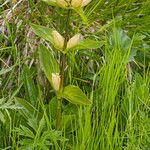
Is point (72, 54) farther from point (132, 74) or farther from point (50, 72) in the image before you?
point (132, 74)

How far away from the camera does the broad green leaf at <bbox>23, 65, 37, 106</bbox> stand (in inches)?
67.8

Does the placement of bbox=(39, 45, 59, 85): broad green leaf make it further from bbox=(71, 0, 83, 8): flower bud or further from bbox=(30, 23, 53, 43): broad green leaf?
bbox=(71, 0, 83, 8): flower bud

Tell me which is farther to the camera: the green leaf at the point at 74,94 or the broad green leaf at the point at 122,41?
the broad green leaf at the point at 122,41

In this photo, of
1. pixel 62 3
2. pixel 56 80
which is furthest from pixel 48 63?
pixel 62 3

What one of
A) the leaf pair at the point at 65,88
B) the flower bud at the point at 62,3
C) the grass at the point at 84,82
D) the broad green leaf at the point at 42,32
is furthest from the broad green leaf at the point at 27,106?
the flower bud at the point at 62,3

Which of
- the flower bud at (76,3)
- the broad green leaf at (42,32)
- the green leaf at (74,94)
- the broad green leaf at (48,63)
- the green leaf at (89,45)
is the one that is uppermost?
the flower bud at (76,3)

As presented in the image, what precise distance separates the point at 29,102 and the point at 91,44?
0.37 m

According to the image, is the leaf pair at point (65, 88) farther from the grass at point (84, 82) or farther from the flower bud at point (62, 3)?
the flower bud at point (62, 3)

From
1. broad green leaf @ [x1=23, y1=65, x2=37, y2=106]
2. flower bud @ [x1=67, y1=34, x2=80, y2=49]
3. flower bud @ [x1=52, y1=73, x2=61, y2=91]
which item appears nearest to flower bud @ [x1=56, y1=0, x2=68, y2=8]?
flower bud @ [x1=67, y1=34, x2=80, y2=49]

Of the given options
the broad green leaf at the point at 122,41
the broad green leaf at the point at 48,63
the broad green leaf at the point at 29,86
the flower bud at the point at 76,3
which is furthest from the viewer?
the broad green leaf at the point at 122,41

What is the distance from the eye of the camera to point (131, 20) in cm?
197

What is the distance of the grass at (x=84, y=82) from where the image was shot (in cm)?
144

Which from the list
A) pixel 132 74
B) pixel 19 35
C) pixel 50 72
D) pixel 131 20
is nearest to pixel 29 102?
pixel 50 72

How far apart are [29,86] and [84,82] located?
235mm
